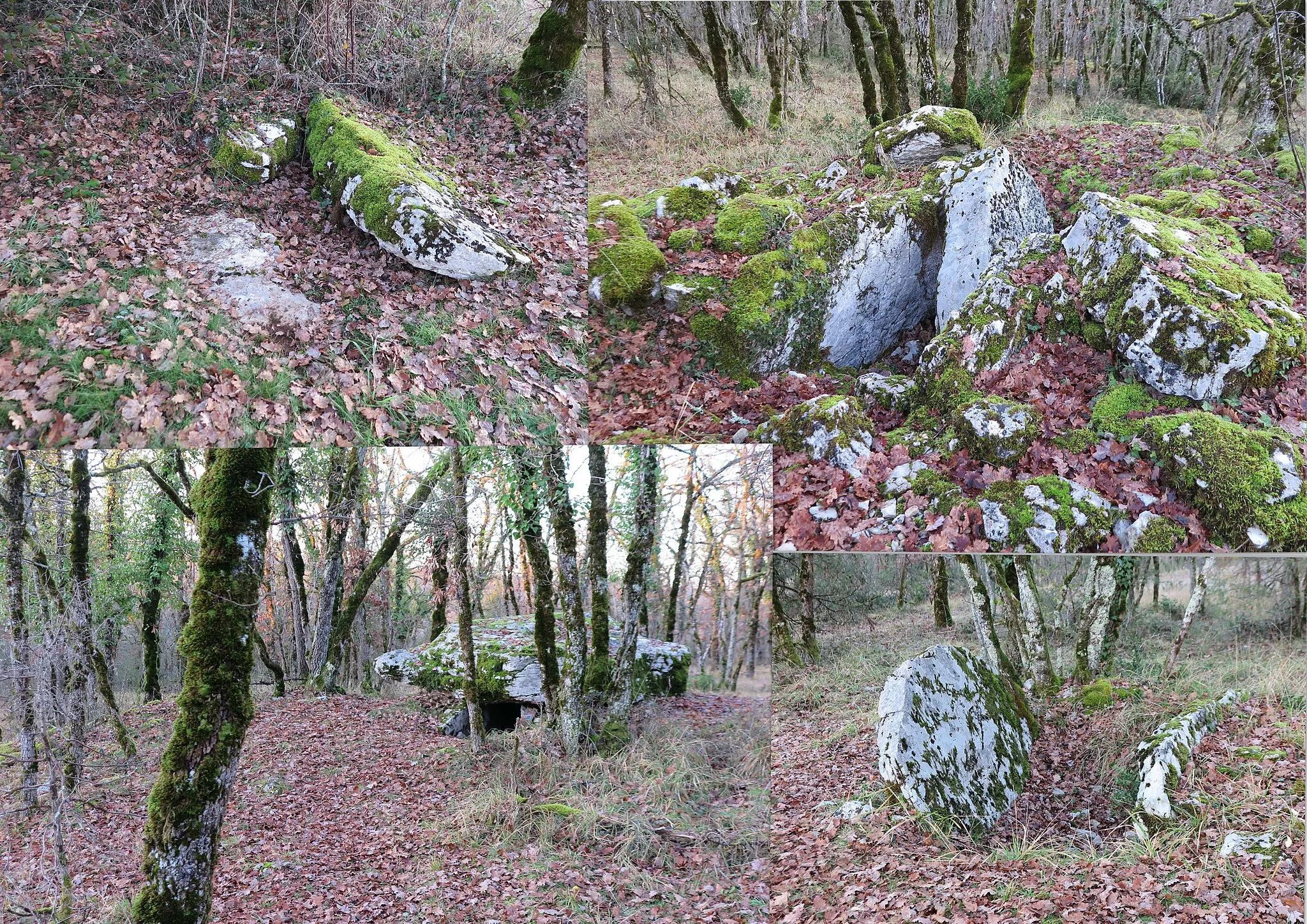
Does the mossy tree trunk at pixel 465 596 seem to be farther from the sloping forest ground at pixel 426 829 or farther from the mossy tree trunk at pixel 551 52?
the mossy tree trunk at pixel 551 52

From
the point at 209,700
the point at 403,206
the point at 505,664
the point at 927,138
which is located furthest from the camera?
the point at 927,138

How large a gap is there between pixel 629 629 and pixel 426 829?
6.77ft

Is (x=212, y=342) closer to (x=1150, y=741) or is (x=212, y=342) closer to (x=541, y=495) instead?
(x=541, y=495)

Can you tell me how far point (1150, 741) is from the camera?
3.67 meters

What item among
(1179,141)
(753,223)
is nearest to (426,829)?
(753,223)

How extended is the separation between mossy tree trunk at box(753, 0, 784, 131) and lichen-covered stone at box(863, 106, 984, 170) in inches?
47.3

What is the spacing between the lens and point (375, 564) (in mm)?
6539

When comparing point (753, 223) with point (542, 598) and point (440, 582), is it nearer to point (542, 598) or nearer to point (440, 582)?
point (542, 598)

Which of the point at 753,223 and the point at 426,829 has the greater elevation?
the point at 753,223

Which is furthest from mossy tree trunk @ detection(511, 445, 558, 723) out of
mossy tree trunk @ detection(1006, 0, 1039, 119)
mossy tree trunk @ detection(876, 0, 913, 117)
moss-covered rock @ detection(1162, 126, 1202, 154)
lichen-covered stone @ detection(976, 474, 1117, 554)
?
moss-covered rock @ detection(1162, 126, 1202, 154)

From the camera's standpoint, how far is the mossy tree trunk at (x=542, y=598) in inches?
201

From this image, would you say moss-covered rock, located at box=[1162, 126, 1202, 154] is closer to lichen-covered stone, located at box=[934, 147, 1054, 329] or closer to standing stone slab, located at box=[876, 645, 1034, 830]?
lichen-covered stone, located at box=[934, 147, 1054, 329]

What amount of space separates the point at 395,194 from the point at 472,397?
6.49 ft

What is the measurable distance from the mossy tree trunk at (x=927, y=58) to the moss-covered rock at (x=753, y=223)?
2094mm
